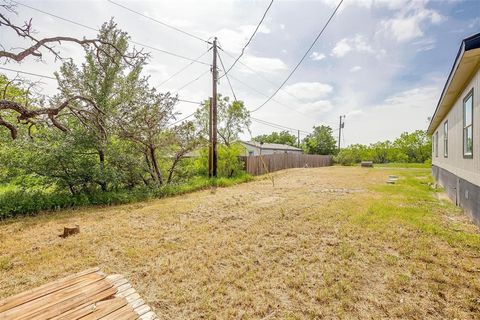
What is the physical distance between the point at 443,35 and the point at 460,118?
3.01m

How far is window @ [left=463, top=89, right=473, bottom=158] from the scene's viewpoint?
4629mm

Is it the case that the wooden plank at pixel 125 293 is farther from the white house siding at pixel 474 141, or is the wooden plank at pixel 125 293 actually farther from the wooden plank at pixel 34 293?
the white house siding at pixel 474 141

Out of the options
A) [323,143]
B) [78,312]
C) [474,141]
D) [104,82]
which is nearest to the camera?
[78,312]

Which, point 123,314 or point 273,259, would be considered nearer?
point 123,314

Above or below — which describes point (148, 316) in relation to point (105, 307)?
below

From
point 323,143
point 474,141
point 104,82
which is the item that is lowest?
point 474,141

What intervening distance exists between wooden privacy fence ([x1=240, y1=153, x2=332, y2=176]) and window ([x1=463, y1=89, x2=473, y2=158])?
6744 millimetres

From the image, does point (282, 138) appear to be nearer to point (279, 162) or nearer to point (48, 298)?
point (279, 162)

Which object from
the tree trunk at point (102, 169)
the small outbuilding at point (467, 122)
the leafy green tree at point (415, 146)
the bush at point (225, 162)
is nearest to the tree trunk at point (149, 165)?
the tree trunk at point (102, 169)

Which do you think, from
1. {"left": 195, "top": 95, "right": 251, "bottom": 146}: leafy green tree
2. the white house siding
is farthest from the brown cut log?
{"left": 195, "top": 95, "right": 251, "bottom": 146}: leafy green tree

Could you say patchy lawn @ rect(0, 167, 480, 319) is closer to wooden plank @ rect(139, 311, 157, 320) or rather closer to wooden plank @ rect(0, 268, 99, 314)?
wooden plank @ rect(139, 311, 157, 320)

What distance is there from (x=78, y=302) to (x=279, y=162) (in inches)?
779

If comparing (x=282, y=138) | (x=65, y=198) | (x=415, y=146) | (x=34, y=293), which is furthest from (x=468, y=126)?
(x=282, y=138)

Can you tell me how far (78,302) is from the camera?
6.01ft
